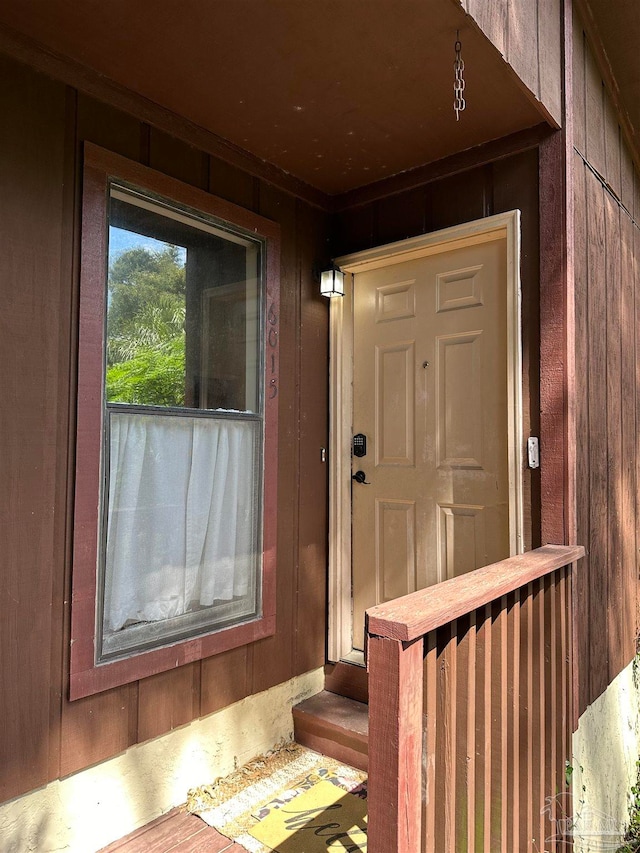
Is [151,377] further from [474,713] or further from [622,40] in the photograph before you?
[622,40]

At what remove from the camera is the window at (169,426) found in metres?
1.96

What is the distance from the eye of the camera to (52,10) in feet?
5.62

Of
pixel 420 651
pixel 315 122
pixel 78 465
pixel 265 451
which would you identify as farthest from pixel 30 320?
pixel 420 651

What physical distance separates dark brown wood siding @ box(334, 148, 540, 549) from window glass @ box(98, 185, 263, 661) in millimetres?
642

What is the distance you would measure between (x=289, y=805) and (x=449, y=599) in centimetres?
138

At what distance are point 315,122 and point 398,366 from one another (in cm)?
110

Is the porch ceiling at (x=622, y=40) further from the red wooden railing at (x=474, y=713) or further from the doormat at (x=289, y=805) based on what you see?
the doormat at (x=289, y=805)

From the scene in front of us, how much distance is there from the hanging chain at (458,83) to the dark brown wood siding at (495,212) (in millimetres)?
389

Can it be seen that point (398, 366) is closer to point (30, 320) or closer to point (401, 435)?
point (401, 435)

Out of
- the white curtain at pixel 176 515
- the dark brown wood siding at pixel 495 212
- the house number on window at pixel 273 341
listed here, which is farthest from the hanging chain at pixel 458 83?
the white curtain at pixel 176 515

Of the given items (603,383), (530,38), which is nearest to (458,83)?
(530,38)

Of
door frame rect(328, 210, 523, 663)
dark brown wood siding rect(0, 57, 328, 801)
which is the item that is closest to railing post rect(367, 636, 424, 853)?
dark brown wood siding rect(0, 57, 328, 801)

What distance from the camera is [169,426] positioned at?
2195 mm

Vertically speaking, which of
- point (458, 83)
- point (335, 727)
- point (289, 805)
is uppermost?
point (458, 83)
